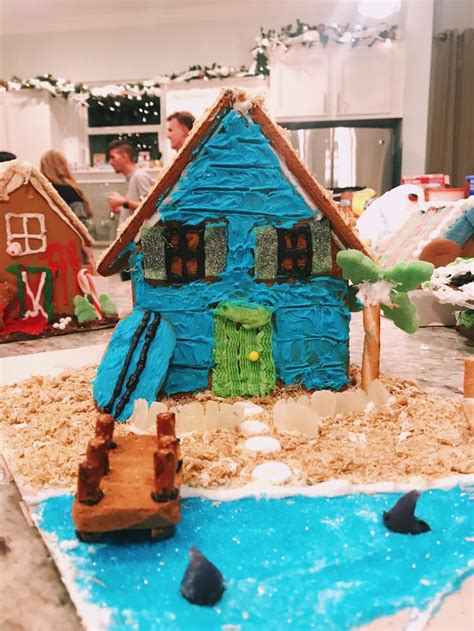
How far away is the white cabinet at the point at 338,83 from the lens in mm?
5887

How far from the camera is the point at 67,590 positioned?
1.02 metres

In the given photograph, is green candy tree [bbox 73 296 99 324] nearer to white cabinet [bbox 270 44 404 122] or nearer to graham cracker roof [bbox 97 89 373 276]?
graham cracker roof [bbox 97 89 373 276]

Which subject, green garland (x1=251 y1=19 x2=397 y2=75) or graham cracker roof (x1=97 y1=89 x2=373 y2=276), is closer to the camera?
graham cracker roof (x1=97 y1=89 x2=373 y2=276)

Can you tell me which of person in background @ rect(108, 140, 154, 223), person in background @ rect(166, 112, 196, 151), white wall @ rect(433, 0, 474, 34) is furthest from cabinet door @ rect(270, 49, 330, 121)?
person in background @ rect(166, 112, 196, 151)

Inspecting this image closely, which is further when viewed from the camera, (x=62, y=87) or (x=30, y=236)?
(x=62, y=87)

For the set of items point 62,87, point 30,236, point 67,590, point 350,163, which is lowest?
point 67,590

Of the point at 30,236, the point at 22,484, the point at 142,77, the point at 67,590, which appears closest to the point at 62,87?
the point at 142,77

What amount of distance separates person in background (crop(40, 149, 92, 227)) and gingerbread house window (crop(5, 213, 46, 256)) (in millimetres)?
1037

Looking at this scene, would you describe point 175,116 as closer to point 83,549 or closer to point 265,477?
point 265,477

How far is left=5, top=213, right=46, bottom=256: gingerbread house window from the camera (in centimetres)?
300

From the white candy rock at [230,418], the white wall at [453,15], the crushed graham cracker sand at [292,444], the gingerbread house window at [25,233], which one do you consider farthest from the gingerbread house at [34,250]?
the white wall at [453,15]

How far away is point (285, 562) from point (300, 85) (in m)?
5.64

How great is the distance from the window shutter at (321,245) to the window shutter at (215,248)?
→ 28 centimetres

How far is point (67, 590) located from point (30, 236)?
232 centimetres
